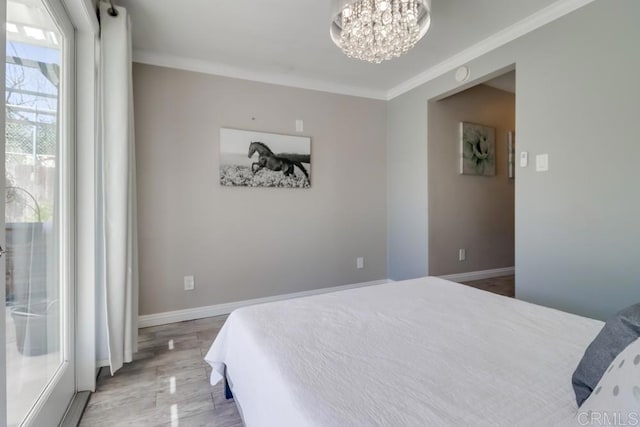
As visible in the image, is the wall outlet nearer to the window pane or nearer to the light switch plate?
the window pane

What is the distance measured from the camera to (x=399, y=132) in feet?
11.8

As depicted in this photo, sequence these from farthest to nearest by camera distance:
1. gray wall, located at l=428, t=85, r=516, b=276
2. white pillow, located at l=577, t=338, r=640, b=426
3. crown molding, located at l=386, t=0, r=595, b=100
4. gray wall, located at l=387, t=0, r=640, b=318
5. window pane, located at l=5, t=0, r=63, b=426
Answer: gray wall, located at l=428, t=85, r=516, b=276, crown molding, located at l=386, t=0, r=595, b=100, gray wall, located at l=387, t=0, r=640, b=318, window pane, located at l=5, t=0, r=63, b=426, white pillow, located at l=577, t=338, r=640, b=426

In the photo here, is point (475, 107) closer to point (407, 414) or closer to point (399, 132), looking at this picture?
point (399, 132)

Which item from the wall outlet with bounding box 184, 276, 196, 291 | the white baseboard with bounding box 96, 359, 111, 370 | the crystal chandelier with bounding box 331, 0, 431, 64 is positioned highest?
the crystal chandelier with bounding box 331, 0, 431, 64

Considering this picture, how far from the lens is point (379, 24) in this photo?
162 centimetres

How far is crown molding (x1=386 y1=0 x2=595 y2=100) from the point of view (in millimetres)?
2031

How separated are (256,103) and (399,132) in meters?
1.70

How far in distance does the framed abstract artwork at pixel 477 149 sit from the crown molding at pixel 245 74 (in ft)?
3.59

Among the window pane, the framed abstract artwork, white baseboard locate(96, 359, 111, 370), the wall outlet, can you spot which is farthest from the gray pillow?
the framed abstract artwork

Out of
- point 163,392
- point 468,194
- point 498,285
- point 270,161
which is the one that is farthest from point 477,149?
point 163,392

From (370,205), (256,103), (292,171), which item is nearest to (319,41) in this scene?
(256,103)

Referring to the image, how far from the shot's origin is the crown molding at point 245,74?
2668mm

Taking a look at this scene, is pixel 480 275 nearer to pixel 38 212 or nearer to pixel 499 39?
pixel 499 39

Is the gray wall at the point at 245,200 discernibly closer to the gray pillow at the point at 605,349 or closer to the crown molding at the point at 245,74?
the crown molding at the point at 245,74
